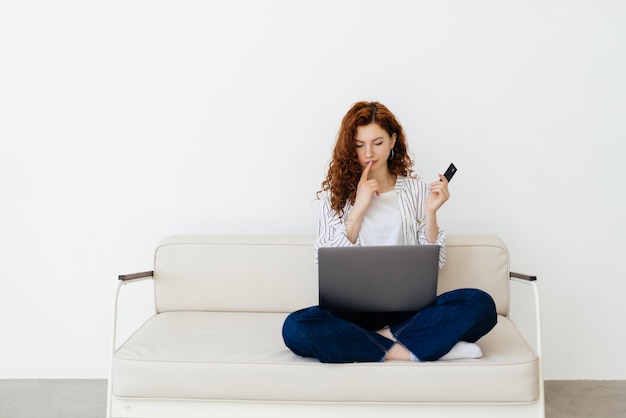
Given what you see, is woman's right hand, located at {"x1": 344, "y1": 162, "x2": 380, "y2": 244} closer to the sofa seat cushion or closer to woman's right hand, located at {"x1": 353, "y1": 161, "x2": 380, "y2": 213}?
woman's right hand, located at {"x1": 353, "y1": 161, "x2": 380, "y2": 213}

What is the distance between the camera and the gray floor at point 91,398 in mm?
2906

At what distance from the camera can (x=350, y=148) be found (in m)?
2.77

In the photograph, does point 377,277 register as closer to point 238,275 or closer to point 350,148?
point 350,148

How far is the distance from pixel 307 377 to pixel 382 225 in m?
0.78

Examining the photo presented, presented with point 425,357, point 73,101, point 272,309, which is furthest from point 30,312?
point 425,357

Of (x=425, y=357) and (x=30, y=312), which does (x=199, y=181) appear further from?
(x=425, y=357)

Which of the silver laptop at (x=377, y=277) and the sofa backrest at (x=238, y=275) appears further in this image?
the sofa backrest at (x=238, y=275)

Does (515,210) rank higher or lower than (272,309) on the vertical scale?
higher

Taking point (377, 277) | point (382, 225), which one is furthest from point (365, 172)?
point (377, 277)

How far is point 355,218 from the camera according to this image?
261 cm

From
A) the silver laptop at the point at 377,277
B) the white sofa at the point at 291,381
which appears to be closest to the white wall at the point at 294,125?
the white sofa at the point at 291,381

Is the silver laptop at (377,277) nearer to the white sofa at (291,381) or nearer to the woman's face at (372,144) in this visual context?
the white sofa at (291,381)

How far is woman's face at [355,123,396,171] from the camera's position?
2703 millimetres

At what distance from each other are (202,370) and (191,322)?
1.64 ft
